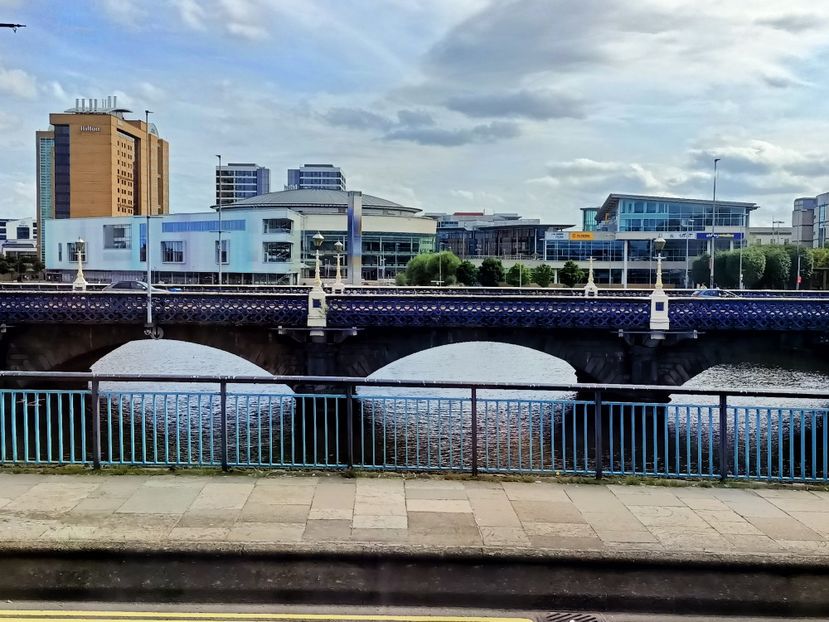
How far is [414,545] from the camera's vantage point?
25.6 feet

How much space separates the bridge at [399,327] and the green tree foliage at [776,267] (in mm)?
63432

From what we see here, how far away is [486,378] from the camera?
36.8 m

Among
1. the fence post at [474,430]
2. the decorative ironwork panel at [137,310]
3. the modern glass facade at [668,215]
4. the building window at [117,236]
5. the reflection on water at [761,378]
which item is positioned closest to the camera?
the fence post at [474,430]

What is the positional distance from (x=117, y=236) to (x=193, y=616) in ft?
433

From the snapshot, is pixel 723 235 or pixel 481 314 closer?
pixel 481 314

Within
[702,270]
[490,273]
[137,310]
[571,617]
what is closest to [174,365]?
[137,310]

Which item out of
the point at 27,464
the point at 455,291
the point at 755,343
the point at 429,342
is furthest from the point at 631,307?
the point at 27,464

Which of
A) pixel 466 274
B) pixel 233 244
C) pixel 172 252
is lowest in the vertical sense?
pixel 466 274

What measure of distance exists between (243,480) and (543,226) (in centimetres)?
13135

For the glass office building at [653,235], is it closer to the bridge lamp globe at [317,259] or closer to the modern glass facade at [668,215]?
the modern glass facade at [668,215]

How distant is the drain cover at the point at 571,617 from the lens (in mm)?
6578

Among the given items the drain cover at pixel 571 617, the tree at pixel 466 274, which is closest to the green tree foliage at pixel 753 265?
the tree at pixel 466 274

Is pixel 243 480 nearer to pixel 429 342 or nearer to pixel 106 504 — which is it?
pixel 106 504

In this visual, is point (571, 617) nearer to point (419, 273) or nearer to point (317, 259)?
point (317, 259)
